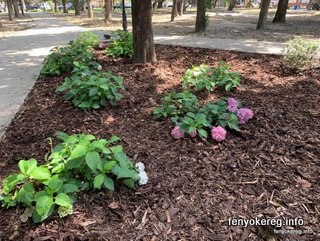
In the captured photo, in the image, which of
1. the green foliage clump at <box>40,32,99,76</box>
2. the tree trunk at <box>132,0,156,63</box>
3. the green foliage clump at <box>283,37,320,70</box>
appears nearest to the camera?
the green foliage clump at <box>283,37,320,70</box>

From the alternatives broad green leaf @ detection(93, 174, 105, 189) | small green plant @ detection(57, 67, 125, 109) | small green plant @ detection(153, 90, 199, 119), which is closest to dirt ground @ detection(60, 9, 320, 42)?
small green plant @ detection(153, 90, 199, 119)

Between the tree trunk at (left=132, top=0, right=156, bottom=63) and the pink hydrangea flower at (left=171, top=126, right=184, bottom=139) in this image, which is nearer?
the pink hydrangea flower at (left=171, top=126, right=184, bottom=139)

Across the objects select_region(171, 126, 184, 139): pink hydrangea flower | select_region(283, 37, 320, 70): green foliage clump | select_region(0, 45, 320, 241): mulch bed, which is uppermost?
select_region(283, 37, 320, 70): green foliage clump

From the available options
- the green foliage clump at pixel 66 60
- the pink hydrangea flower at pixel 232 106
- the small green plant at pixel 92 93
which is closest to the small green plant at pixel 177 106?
the pink hydrangea flower at pixel 232 106

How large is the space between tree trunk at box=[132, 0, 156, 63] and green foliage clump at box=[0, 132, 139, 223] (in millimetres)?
3827

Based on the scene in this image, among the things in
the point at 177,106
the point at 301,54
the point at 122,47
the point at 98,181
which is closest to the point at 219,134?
the point at 177,106

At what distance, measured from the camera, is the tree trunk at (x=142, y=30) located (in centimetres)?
576

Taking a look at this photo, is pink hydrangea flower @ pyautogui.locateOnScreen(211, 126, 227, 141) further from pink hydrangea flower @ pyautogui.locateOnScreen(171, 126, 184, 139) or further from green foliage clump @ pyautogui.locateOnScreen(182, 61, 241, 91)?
green foliage clump @ pyautogui.locateOnScreen(182, 61, 241, 91)

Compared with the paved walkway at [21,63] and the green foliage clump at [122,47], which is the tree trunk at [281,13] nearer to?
the paved walkway at [21,63]

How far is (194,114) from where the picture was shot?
318 cm

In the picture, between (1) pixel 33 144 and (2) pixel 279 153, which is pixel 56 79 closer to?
(1) pixel 33 144

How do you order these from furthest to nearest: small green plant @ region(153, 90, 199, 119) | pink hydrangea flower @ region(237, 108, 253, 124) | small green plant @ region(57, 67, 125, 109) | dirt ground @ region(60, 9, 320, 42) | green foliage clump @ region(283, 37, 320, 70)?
dirt ground @ region(60, 9, 320, 42), green foliage clump @ region(283, 37, 320, 70), small green plant @ region(57, 67, 125, 109), small green plant @ region(153, 90, 199, 119), pink hydrangea flower @ region(237, 108, 253, 124)

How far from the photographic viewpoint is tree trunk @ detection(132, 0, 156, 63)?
576cm

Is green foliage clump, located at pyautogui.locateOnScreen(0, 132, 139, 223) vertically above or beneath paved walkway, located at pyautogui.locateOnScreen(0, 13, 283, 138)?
above
